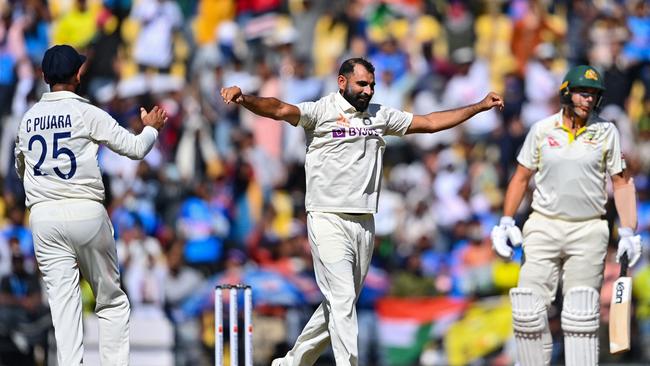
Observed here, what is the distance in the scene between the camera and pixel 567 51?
15578mm

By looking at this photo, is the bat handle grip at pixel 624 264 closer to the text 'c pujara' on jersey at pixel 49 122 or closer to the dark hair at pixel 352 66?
the dark hair at pixel 352 66

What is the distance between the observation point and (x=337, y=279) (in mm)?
8648

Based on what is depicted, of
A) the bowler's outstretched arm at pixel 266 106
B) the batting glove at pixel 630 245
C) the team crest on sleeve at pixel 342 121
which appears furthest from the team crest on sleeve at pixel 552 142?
the bowler's outstretched arm at pixel 266 106

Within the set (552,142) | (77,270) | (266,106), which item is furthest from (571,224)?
(77,270)

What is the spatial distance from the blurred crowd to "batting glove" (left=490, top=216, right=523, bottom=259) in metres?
3.89

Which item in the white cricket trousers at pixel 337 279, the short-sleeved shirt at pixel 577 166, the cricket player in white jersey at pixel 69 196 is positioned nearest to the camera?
the cricket player in white jersey at pixel 69 196

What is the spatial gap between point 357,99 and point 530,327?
199cm

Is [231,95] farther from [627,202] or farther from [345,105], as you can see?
[627,202]

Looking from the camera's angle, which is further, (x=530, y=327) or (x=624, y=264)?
(x=624, y=264)

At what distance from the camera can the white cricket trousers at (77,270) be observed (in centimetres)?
828

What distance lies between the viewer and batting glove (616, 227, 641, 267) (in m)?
9.40

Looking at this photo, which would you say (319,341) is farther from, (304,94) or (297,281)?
(304,94)

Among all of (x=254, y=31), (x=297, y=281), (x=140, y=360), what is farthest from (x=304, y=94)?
(x=140, y=360)

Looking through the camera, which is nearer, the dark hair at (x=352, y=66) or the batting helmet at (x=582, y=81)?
the dark hair at (x=352, y=66)
